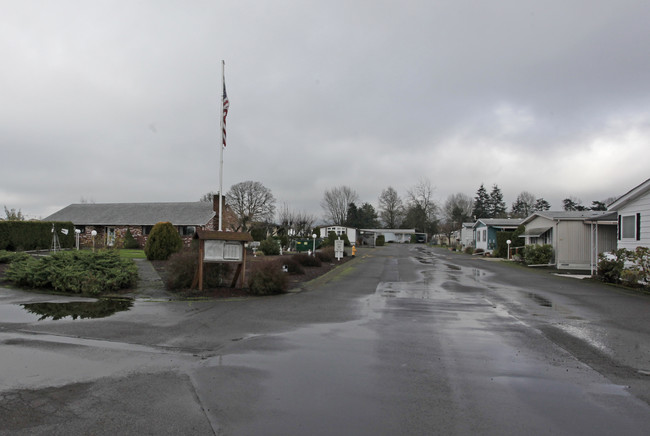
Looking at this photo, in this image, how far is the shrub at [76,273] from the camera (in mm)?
11711

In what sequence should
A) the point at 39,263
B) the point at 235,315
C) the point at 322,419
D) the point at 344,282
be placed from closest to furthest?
the point at 322,419, the point at 235,315, the point at 39,263, the point at 344,282

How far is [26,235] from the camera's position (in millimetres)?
28578

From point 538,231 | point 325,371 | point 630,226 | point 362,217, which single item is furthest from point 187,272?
point 362,217

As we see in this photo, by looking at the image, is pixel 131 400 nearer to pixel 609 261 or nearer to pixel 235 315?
pixel 235 315

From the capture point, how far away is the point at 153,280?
47.2 ft

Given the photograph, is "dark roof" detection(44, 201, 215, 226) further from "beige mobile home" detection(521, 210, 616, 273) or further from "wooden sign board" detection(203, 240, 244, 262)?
"beige mobile home" detection(521, 210, 616, 273)

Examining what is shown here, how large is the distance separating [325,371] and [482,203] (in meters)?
95.8

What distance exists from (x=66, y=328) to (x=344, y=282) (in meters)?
10.1

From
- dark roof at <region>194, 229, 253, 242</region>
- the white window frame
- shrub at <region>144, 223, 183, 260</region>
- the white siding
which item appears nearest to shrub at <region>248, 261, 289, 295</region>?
dark roof at <region>194, 229, 253, 242</region>

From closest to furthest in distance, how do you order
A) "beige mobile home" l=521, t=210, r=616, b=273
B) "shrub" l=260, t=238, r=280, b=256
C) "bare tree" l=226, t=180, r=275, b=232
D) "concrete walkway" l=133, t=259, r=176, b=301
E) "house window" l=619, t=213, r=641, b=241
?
"concrete walkway" l=133, t=259, r=176, b=301
"house window" l=619, t=213, r=641, b=241
"beige mobile home" l=521, t=210, r=616, b=273
"shrub" l=260, t=238, r=280, b=256
"bare tree" l=226, t=180, r=275, b=232

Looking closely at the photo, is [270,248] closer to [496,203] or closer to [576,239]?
[576,239]

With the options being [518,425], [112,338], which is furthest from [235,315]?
[518,425]

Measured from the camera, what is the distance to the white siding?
625 inches

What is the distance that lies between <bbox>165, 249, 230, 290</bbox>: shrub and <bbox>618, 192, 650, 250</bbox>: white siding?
15.8 metres
